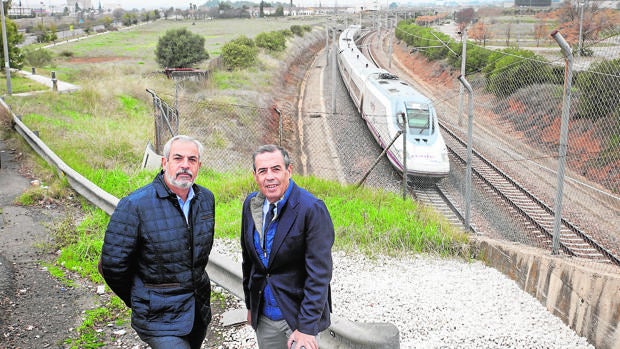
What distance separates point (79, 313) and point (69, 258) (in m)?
1.50

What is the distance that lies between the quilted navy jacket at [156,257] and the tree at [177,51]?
35185 millimetres

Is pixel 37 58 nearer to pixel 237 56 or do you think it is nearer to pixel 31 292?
pixel 237 56

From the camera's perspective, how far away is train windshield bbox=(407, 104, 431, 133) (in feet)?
61.1

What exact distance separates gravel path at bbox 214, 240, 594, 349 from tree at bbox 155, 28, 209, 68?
106ft

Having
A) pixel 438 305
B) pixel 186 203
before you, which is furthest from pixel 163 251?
pixel 438 305

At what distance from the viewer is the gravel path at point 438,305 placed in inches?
192

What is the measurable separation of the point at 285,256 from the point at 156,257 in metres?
0.78

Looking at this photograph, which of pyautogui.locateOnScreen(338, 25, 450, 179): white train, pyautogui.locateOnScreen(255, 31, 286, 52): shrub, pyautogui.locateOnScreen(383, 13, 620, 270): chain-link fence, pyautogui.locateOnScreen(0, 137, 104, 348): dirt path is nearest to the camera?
pyautogui.locateOnScreen(0, 137, 104, 348): dirt path

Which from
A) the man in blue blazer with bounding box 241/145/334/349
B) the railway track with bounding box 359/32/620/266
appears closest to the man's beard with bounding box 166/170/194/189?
the man in blue blazer with bounding box 241/145/334/349

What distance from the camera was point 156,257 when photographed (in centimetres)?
353

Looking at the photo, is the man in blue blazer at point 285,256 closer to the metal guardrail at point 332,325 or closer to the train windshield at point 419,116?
the metal guardrail at point 332,325

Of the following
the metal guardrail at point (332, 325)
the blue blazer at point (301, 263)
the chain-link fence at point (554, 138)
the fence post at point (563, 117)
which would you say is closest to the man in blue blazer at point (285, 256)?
the blue blazer at point (301, 263)

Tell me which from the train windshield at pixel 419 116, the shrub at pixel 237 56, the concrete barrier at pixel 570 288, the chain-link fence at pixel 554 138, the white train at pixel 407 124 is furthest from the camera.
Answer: the shrub at pixel 237 56

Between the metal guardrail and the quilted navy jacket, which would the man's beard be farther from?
the metal guardrail
